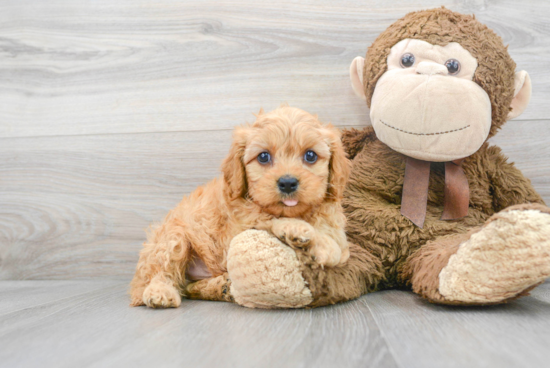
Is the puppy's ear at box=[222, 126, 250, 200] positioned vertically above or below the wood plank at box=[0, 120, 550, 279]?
above

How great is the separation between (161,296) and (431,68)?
3.31 ft

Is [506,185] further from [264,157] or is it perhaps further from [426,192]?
[264,157]

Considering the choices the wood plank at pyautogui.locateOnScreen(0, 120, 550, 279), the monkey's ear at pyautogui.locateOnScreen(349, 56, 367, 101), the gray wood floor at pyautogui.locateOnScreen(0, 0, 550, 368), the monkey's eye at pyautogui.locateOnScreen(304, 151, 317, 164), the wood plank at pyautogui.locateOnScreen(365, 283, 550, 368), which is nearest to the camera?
the wood plank at pyautogui.locateOnScreen(365, 283, 550, 368)

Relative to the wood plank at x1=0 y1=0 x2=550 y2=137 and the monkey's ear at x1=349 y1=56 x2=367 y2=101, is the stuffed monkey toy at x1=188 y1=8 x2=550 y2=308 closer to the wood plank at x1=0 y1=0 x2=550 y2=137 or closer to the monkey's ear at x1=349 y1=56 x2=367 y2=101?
the monkey's ear at x1=349 y1=56 x2=367 y2=101

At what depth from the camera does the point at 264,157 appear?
113 centimetres

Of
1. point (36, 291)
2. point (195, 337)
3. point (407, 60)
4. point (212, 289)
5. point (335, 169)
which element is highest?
point (407, 60)

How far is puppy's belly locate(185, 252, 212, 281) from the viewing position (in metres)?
1.29

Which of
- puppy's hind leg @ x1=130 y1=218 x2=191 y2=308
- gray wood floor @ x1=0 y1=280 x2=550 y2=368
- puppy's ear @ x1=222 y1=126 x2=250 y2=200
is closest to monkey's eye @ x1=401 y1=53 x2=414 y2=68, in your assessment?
puppy's ear @ x1=222 y1=126 x2=250 y2=200

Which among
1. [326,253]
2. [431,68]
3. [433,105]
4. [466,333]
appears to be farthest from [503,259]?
[431,68]

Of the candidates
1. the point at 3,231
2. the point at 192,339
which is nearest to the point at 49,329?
the point at 192,339

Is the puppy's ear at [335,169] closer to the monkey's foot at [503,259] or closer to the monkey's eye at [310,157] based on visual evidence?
the monkey's eye at [310,157]

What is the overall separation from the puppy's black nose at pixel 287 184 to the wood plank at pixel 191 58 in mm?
696

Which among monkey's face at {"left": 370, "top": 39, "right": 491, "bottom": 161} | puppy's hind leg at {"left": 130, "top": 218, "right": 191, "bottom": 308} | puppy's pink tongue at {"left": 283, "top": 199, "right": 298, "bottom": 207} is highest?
monkey's face at {"left": 370, "top": 39, "right": 491, "bottom": 161}

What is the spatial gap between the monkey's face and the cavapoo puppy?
0.22 meters
